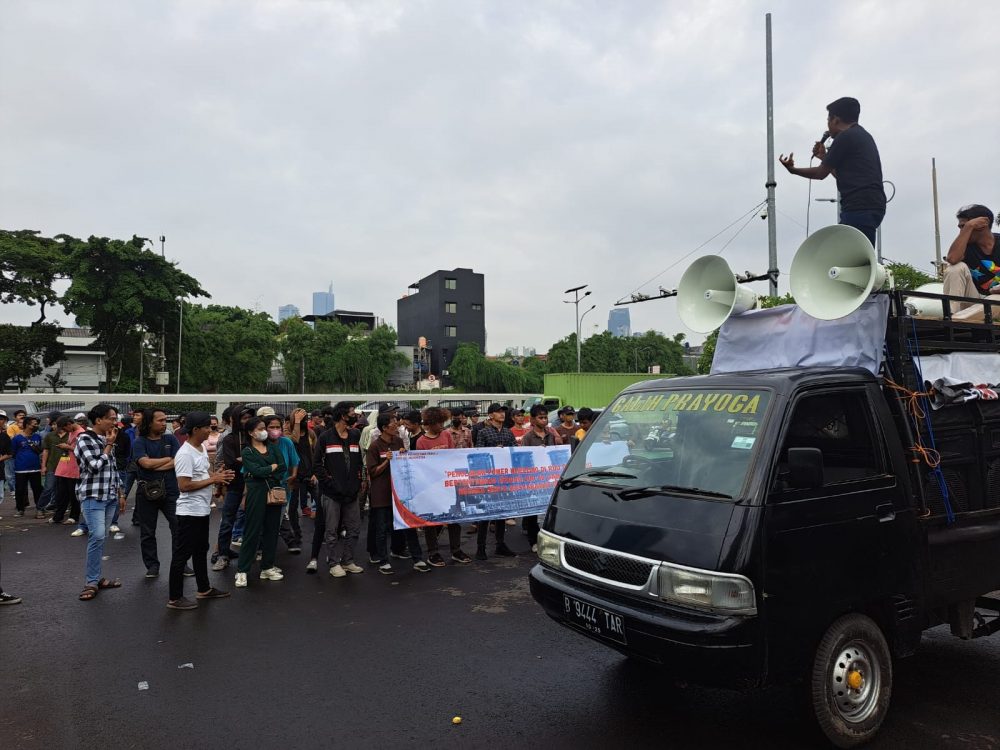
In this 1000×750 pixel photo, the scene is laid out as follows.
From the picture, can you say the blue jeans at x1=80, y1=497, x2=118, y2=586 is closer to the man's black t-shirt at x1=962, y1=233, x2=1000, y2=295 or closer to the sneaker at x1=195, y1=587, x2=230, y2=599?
the sneaker at x1=195, y1=587, x2=230, y2=599

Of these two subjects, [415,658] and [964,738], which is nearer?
[964,738]

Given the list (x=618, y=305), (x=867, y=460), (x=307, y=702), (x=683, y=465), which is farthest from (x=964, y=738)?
(x=618, y=305)

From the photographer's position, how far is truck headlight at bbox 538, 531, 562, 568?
390cm

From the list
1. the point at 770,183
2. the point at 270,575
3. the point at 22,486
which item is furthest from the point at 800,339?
the point at 22,486

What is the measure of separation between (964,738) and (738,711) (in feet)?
4.01

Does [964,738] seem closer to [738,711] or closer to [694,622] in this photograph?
[738,711]

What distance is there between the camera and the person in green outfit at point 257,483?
6.40 meters

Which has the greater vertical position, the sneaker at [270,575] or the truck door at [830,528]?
the truck door at [830,528]

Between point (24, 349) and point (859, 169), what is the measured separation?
43.9m

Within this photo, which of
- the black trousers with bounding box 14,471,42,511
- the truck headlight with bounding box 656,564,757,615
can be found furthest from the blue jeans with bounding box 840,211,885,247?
the black trousers with bounding box 14,471,42,511

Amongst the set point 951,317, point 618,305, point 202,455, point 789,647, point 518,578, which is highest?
point 618,305

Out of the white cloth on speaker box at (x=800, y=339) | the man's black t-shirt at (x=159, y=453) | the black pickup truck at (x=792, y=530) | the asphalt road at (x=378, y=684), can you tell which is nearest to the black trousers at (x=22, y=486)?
the man's black t-shirt at (x=159, y=453)

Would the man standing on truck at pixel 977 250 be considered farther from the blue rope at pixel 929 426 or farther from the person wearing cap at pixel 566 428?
the person wearing cap at pixel 566 428

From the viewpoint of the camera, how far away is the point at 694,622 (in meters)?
3.06
